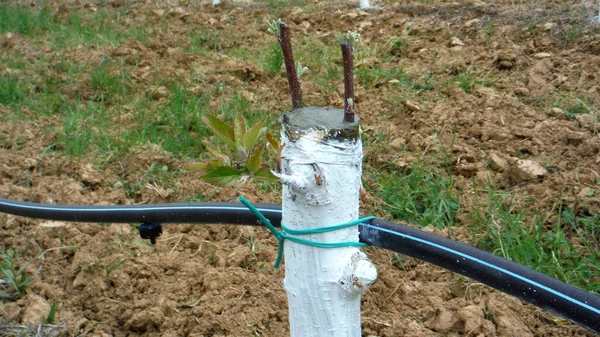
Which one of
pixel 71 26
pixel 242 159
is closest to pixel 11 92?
pixel 71 26

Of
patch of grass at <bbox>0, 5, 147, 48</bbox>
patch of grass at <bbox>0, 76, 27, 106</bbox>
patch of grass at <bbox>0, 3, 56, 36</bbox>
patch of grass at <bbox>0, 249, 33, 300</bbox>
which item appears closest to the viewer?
patch of grass at <bbox>0, 249, 33, 300</bbox>

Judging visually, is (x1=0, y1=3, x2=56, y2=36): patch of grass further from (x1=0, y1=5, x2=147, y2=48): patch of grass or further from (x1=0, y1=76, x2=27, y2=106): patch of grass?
(x1=0, y1=76, x2=27, y2=106): patch of grass

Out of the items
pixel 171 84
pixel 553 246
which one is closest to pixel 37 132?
pixel 171 84

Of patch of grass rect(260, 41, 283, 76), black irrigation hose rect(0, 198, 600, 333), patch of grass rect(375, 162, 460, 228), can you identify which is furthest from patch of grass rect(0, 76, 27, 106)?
black irrigation hose rect(0, 198, 600, 333)

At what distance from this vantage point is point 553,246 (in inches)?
81.8

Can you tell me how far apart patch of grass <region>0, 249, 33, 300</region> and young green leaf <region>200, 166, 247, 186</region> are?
1.39 metres

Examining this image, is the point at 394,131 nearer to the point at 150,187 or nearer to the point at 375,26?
the point at 150,187

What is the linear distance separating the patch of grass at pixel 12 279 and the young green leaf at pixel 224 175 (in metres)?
1.39

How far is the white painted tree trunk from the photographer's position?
104 centimetres

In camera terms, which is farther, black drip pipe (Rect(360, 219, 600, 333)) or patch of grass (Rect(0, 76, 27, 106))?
patch of grass (Rect(0, 76, 27, 106))

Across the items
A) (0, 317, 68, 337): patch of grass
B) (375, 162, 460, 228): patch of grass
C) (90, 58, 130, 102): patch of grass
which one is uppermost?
(90, 58, 130, 102): patch of grass

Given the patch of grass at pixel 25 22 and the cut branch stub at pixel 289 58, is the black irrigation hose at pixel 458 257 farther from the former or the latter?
the patch of grass at pixel 25 22

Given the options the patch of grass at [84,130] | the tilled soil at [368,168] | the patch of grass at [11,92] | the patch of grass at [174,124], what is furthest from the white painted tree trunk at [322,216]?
the patch of grass at [11,92]

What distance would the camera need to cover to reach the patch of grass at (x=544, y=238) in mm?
1966
